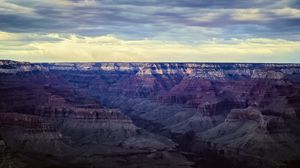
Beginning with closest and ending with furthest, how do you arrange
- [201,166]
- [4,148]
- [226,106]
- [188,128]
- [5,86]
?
[4,148] → [201,166] → [5,86] → [188,128] → [226,106]

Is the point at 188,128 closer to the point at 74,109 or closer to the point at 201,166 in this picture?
the point at 74,109

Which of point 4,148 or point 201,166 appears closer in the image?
point 4,148

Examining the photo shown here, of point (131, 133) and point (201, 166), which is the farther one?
point (131, 133)

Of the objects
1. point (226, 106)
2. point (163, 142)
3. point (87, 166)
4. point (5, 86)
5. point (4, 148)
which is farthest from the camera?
point (226, 106)

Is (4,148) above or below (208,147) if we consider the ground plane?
above

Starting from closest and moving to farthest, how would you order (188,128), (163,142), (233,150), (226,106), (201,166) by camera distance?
(201,166) < (233,150) < (163,142) < (188,128) < (226,106)

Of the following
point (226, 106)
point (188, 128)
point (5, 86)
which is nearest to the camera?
point (5, 86)

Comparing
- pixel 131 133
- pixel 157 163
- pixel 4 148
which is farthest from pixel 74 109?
pixel 4 148

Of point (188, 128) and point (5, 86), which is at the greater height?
point (5, 86)

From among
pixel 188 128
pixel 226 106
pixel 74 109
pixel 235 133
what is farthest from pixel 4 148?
pixel 226 106

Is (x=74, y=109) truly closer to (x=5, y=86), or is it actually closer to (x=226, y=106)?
(x=5, y=86)
